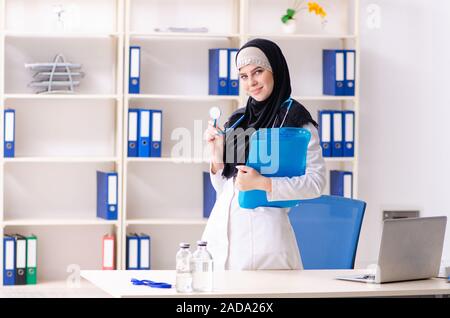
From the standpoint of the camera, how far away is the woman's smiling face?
2752mm

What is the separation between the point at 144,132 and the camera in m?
4.64

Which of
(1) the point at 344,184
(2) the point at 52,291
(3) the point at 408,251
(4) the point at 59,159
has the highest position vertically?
(4) the point at 59,159

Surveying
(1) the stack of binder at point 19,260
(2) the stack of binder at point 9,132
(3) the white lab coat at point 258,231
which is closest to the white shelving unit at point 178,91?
(1) the stack of binder at point 19,260

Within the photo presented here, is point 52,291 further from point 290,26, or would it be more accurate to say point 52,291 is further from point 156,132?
point 290,26

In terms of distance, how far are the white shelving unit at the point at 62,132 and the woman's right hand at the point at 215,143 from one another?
2046 mm

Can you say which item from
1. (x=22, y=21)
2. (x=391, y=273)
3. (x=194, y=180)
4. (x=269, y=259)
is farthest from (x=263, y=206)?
(x=22, y=21)

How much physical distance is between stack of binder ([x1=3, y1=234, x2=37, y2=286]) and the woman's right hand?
2.18 metres

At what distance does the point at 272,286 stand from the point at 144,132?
2.41m

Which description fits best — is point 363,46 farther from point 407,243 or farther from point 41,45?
point 407,243

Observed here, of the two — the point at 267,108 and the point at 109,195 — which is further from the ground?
the point at 267,108

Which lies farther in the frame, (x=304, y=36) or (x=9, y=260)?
(x=304, y=36)

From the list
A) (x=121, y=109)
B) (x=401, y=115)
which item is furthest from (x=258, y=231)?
(x=401, y=115)

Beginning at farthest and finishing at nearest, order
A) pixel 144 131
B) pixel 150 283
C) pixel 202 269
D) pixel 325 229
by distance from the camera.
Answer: pixel 144 131 → pixel 325 229 → pixel 150 283 → pixel 202 269

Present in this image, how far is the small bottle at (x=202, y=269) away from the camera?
2.23 m
